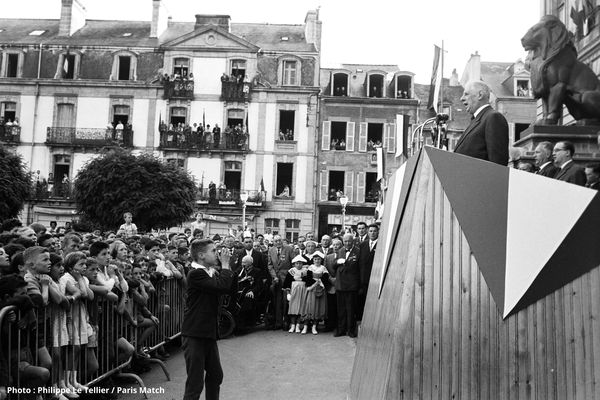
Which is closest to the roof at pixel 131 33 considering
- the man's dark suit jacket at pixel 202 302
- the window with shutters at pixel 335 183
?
the window with shutters at pixel 335 183

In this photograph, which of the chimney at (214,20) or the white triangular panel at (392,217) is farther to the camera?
the chimney at (214,20)

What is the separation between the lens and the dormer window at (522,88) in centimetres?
3772

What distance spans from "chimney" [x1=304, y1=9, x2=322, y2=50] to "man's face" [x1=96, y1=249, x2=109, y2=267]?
108 ft

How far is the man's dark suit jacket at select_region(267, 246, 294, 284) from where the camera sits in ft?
43.1

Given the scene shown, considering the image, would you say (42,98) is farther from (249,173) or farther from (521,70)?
(521,70)

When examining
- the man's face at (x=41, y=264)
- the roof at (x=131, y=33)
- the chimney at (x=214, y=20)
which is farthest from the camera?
the chimney at (x=214, y=20)

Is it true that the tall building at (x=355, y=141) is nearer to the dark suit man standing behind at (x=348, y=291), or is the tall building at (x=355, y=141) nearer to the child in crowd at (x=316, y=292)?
the child in crowd at (x=316, y=292)

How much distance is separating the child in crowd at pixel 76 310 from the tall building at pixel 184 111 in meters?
29.9

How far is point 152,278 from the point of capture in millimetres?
8719

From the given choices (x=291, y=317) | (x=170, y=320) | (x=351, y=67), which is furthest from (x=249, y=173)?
(x=170, y=320)

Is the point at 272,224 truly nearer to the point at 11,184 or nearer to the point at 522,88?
the point at 522,88

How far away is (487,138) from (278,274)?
917 cm

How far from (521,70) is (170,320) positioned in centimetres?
3390

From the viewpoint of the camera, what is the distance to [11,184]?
21188 mm
